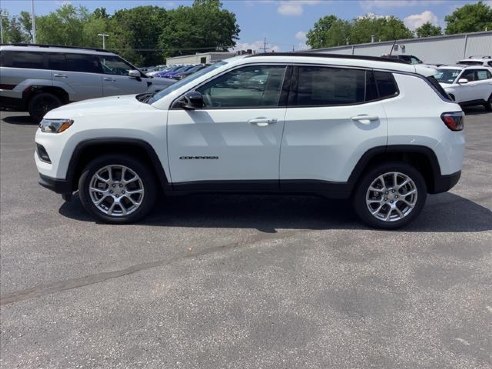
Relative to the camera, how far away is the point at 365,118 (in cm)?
504

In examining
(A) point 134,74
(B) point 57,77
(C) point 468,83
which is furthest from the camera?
(C) point 468,83

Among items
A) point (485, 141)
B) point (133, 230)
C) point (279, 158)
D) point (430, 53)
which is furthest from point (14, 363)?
point (430, 53)

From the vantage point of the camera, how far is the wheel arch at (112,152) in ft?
16.5

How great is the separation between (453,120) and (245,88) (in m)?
2.17

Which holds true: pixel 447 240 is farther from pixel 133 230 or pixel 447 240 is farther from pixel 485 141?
pixel 485 141

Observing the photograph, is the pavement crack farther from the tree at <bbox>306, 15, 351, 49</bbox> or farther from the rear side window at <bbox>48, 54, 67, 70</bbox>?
the tree at <bbox>306, 15, 351, 49</bbox>

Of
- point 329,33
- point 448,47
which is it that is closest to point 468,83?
point 448,47

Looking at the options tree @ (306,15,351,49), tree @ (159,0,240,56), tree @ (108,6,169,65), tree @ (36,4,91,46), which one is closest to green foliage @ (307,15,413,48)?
tree @ (306,15,351,49)

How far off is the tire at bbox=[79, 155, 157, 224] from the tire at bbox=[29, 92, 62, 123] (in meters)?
8.84

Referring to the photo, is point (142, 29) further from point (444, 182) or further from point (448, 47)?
point (444, 182)

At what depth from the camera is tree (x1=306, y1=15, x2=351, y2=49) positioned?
111062 mm

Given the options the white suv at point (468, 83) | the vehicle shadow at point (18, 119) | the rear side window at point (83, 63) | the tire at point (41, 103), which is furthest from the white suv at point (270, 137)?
the white suv at point (468, 83)

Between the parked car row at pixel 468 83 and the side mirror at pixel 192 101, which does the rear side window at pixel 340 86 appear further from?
the parked car row at pixel 468 83

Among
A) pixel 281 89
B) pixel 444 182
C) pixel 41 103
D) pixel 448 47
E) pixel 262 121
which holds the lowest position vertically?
pixel 444 182
